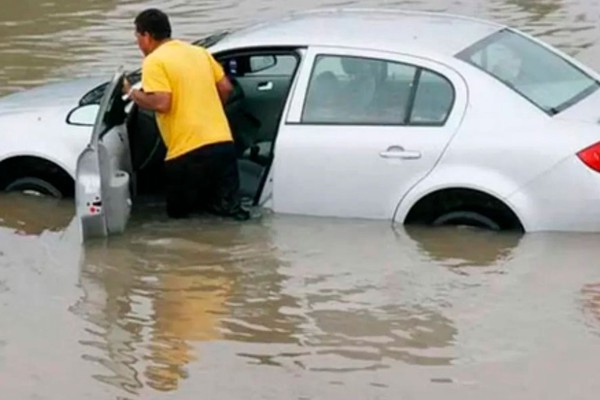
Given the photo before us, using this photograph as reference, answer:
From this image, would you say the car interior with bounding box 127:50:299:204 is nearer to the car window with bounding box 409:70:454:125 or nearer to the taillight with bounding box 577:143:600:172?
the car window with bounding box 409:70:454:125

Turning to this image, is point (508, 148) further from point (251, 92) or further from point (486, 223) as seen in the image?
point (251, 92)

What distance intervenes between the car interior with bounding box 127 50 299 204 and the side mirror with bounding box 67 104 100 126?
275 mm

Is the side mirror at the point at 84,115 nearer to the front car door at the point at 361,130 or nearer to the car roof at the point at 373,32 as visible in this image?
the car roof at the point at 373,32

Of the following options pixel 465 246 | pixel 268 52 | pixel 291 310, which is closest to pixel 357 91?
pixel 268 52

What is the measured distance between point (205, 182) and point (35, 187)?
1325 mm

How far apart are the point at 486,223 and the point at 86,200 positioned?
241 cm

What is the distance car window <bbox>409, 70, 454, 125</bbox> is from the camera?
8180 mm

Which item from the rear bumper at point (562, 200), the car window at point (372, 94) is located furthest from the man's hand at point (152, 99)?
the rear bumper at point (562, 200)

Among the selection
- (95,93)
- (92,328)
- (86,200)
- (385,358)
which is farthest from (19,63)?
(385,358)

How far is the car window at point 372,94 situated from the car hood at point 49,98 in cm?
181

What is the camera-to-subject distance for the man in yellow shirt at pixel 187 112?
27.6 feet

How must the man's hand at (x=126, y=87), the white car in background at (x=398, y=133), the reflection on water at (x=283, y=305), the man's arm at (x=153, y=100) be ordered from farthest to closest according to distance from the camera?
1. the man's hand at (x=126, y=87)
2. the man's arm at (x=153, y=100)
3. the white car in background at (x=398, y=133)
4. the reflection on water at (x=283, y=305)

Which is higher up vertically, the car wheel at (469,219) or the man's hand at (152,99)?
the man's hand at (152,99)

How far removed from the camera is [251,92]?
957 centimetres
